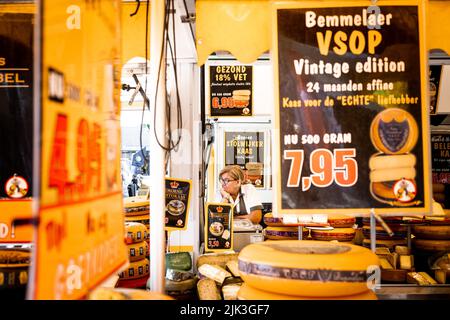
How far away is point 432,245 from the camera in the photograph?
15.9ft

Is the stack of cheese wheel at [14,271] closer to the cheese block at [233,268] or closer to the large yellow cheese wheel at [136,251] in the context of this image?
the large yellow cheese wheel at [136,251]

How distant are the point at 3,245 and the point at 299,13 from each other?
258 centimetres

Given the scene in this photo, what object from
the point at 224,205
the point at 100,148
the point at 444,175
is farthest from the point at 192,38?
the point at 444,175

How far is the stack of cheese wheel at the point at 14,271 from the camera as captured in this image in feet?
7.15

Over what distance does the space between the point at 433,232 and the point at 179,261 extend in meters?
3.11

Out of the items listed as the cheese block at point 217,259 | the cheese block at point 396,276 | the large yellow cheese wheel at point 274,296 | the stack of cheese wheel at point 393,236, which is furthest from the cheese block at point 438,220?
the large yellow cheese wheel at point 274,296

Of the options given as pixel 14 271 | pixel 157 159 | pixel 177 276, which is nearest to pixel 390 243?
pixel 177 276

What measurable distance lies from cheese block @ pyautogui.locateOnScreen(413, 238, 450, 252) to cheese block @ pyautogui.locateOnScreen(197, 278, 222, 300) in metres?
2.86

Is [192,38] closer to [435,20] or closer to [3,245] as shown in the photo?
[435,20]

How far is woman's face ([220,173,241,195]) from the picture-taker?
23.6ft

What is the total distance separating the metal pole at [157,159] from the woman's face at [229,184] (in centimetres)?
472

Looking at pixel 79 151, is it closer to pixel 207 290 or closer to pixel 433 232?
pixel 207 290

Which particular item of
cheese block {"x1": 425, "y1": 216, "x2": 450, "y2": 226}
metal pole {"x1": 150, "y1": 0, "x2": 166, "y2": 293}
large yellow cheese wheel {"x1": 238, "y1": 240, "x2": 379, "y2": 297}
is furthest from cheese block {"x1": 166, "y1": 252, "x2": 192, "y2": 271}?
cheese block {"x1": 425, "y1": 216, "x2": 450, "y2": 226}

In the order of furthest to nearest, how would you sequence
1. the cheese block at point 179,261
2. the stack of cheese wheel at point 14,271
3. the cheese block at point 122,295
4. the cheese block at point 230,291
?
the cheese block at point 179,261
the cheese block at point 230,291
the stack of cheese wheel at point 14,271
the cheese block at point 122,295
